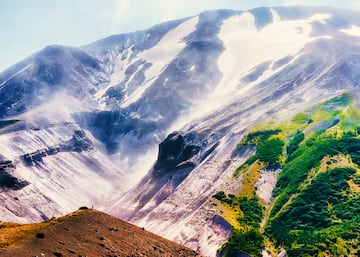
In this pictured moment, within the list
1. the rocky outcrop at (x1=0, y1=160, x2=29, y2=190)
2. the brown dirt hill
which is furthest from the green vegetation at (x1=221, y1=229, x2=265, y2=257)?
the rocky outcrop at (x1=0, y1=160, x2=29, y2=190)

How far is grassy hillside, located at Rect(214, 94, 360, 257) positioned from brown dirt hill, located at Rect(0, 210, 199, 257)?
25438 millimetres

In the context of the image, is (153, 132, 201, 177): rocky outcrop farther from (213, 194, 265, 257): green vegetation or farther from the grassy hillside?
(213, 194, 265, 257): green vegetation

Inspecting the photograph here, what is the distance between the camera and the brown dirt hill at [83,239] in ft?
104

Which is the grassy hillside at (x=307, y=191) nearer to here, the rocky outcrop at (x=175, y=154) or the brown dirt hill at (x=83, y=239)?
the brown dirt hill at (x=83, y=239)

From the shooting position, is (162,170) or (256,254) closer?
(256,254)

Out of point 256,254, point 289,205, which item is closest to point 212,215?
point 289,205

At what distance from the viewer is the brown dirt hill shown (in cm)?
3155

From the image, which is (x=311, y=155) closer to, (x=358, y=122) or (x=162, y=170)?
(x=358, y=122)

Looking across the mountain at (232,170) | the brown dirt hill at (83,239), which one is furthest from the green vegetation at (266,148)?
the brown dirt hill at (83,239)

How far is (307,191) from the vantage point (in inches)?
2963

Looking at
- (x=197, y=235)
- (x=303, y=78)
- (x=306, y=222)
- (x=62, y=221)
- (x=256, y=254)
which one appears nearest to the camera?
(x=62, y=221)

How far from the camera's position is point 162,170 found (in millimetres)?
142000

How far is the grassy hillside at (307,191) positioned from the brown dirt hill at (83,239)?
2544 centimetres

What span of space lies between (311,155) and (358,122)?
56.2ft
